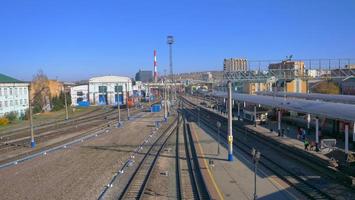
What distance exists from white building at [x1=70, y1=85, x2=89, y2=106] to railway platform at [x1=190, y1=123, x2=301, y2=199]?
86.5 metres

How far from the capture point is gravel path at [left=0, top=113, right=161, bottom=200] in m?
18.2

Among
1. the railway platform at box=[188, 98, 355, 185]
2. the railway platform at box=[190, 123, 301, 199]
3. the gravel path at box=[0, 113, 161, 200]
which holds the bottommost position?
the gravel path at box=[0, 113, 161, 200]

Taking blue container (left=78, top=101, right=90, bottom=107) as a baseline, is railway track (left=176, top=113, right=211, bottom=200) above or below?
below

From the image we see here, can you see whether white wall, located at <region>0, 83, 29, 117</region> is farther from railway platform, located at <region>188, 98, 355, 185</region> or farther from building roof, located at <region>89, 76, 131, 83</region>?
building roof, located at <region>89, 76, 131, 83</region>

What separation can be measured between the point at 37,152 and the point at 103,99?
79510 mm

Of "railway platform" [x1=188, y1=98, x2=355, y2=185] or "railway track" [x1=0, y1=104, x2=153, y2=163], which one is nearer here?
"railway platform" [x1=188, y1=98, x2=355, y2=185]

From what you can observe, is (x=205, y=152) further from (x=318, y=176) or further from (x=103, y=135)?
(x=103, y=135)

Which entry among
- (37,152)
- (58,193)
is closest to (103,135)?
(37,152)

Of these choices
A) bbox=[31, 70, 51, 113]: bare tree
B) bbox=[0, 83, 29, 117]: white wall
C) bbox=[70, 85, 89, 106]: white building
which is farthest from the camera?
bbox=[70, 85, 89, 106]: white building

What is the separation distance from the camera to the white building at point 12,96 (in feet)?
194

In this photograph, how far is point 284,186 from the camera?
57.5 ft

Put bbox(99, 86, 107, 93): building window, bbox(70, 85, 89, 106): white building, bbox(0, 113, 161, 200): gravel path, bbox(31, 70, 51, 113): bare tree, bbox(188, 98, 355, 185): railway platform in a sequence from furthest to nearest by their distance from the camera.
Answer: bbox(70, 85, 89, 106): white building < bbox(99, 86, 107, 93): building window < bbox(31, 70, 51, 113): bare tree < bbox(188, 98, 355, 185): railway platform < bbox(0, 113, 161, 200): gravel path

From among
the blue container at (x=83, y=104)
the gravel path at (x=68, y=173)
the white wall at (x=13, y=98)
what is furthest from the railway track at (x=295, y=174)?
the blue container at (x=83, y=104)

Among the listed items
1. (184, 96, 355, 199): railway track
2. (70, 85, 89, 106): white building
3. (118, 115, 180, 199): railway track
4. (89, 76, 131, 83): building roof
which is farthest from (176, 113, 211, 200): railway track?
(70, 85, 89, 106): white building
